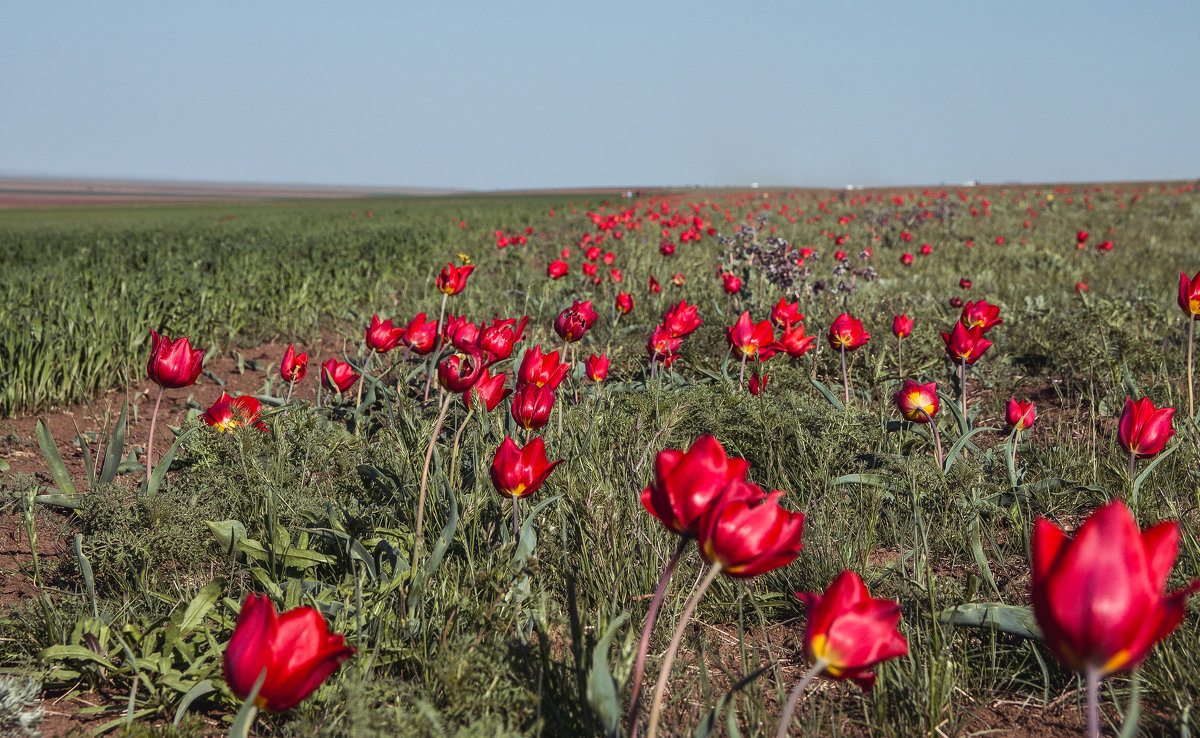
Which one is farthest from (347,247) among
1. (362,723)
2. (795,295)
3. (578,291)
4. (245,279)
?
(362,723)

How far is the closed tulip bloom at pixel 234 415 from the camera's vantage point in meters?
2.36

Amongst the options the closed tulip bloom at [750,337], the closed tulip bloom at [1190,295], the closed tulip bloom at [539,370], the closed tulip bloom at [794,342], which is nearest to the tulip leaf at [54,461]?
the closed tulip bloom at [539,370]

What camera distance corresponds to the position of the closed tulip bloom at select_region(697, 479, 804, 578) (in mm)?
943

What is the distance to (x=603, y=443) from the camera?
2.51m

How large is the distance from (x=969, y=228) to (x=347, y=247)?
33.1 ft

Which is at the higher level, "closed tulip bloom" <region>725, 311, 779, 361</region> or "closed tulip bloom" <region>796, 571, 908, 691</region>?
"closed tulip bloom" <region>725, 311, 779, 361</region>

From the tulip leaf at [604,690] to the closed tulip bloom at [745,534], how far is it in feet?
0.65

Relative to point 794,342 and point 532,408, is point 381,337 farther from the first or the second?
point 794,342

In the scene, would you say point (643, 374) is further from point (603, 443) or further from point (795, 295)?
point (795, 295)

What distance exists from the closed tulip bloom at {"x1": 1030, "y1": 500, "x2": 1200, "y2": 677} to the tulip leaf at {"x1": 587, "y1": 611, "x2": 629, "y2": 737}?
55 cm

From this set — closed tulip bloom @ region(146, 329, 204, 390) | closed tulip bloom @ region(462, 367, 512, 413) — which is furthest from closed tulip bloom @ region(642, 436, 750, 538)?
closed tulip bloom @ region(146, 329, 204, 390)

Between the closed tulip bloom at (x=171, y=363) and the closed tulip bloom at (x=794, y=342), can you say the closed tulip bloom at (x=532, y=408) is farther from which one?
the closed tulip bloom at (x=794, y=342)

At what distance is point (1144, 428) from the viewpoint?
1.84 metres

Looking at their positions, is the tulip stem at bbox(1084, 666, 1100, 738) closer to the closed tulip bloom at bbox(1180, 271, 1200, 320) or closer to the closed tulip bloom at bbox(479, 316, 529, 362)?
the closed tulip bloom at bbox(479, 316, 529, 362)
